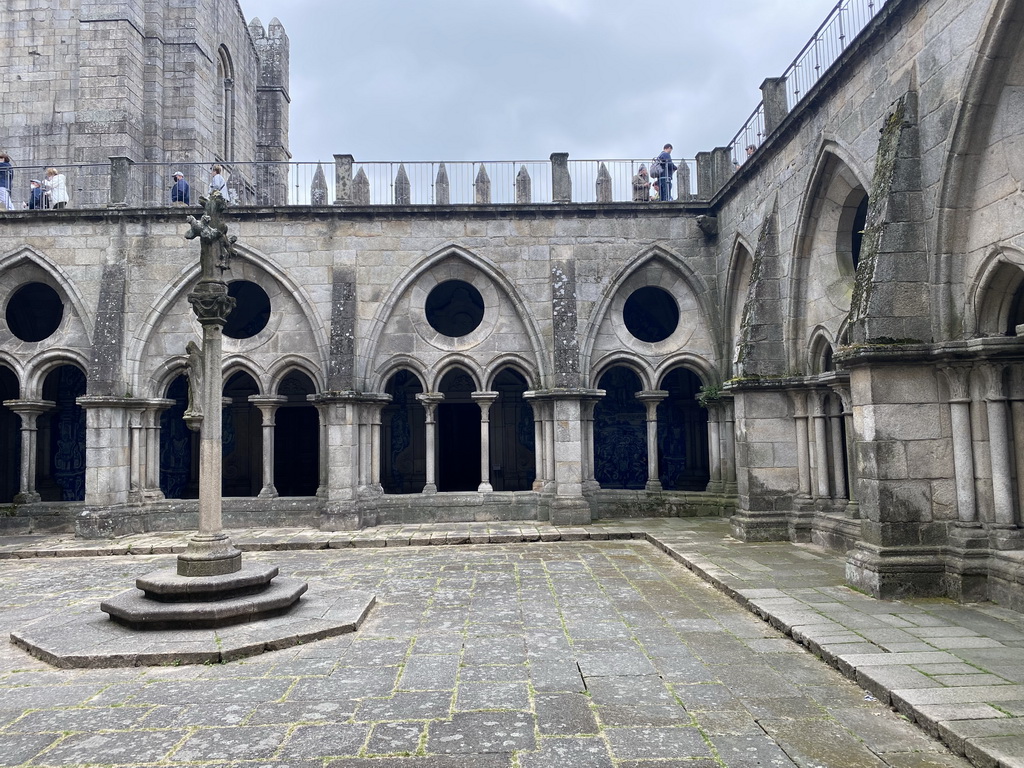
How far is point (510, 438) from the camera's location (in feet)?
51.2

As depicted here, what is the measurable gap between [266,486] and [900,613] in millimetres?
10171

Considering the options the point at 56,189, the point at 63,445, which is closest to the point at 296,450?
the point at 63,445

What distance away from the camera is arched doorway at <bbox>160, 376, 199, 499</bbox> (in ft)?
48.3

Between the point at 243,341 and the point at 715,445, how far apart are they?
348 inches

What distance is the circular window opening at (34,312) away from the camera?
44.7 ft

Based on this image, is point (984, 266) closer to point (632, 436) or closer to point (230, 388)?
point (632, 436)

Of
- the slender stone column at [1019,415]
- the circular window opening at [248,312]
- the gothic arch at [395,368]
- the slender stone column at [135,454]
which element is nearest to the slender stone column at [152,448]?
the slender stone column at [135,454]

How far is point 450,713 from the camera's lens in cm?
403

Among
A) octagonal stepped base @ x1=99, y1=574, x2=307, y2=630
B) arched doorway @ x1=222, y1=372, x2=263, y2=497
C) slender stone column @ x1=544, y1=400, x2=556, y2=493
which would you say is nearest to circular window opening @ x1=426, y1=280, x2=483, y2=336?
slender stone column @ x1=544, y1=400, x2=556, y2=493

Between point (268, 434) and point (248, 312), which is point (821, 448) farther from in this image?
point (248, 312)

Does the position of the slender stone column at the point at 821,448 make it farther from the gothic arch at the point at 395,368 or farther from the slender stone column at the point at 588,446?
the gothic arch at the point at 395,368

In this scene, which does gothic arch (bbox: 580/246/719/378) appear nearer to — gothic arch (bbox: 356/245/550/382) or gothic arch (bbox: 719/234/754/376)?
gothic arch (bbox: 719/234/754/376)

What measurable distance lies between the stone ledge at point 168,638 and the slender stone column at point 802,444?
6270 millimetres

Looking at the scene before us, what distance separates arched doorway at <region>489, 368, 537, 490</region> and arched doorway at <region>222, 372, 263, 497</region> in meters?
5.31
